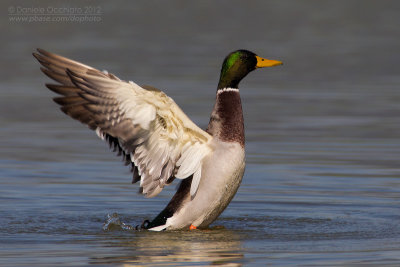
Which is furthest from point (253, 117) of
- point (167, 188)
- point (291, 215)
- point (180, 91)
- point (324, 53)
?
point (324, 53)

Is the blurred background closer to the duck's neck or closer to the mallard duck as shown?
the mallard duck

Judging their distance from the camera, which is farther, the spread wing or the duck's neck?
the duck's neck

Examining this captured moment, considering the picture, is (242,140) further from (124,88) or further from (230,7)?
(230,7)

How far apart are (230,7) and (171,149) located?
21418mm

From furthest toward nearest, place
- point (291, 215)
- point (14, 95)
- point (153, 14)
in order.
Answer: point (153, 14), point (14, 95), point (291, 215)

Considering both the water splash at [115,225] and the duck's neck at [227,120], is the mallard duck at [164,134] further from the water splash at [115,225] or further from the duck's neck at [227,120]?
the water splash at [115,225]

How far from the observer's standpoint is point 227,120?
32.8 feet

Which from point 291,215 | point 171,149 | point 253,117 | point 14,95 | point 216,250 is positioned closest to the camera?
point 216,250

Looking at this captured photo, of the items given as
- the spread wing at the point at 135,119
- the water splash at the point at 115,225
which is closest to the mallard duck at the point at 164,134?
the spread wing at the point at 135,119

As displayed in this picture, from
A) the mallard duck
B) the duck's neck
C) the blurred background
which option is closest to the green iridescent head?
the mallard duck

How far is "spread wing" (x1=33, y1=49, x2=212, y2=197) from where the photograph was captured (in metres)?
9.45

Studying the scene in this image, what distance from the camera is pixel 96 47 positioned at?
26172 millimetres

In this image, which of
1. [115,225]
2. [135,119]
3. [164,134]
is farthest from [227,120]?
[115,225]

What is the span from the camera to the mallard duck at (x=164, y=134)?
950 centimetres
